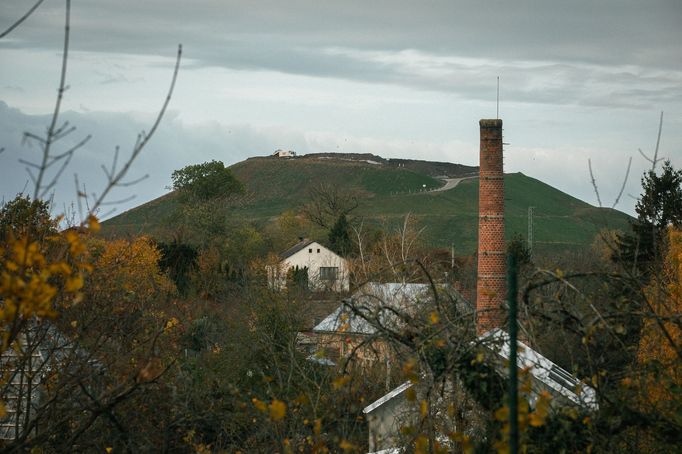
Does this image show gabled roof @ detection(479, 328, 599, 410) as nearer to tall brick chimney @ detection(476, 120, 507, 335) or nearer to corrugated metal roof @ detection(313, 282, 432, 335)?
corrugated metal roof @ detection(313, 282, 432, 335)

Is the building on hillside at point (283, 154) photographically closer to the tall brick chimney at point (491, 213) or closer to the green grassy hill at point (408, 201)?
the green grassy hill at point (408, 201)

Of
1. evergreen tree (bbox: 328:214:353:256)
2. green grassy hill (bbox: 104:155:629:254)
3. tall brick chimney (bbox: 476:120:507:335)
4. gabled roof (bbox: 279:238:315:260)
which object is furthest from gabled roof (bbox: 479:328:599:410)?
green grassy hill (bbox: 104:155:629:254)

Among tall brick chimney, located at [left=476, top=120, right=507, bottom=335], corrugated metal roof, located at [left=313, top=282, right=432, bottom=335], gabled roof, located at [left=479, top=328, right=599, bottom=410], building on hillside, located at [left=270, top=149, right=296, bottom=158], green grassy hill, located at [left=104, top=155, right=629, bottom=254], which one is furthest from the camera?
building on hillside, located at [left=270, top=149, right=296, bottom=158]

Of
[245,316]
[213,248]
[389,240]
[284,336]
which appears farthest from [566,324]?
[213,248]

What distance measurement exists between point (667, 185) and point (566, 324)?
91.6ft

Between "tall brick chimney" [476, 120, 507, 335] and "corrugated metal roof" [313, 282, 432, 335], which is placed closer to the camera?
"corrugated metal roof" [313, 282, 432, 335]

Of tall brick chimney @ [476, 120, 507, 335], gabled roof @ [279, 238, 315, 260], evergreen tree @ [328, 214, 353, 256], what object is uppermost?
tall brick chimney @ [476, 120, 507, 335]

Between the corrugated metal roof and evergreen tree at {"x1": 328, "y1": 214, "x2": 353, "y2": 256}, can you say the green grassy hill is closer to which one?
evergreen tree at {"x1": 328, "y1": 214, "x2": 353, "y2": 256}

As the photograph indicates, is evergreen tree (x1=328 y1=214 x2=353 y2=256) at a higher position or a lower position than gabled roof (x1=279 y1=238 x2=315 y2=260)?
higher

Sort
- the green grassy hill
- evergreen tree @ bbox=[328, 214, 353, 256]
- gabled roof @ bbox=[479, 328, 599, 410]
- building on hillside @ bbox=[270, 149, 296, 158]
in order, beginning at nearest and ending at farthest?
gabled roof @ bbox=[479, 328, 599, 410] → evergreen tree @ bbox=[328, 214, 353, 256] → the green grassy hill → building on hillside @ bbox=[270, 149, 296, 158]

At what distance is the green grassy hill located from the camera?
80812 mm

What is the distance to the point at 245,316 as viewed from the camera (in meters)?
Result: 26.2

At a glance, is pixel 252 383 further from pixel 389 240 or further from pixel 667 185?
pixel 389 240

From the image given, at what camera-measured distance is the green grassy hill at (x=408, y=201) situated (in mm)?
80812
